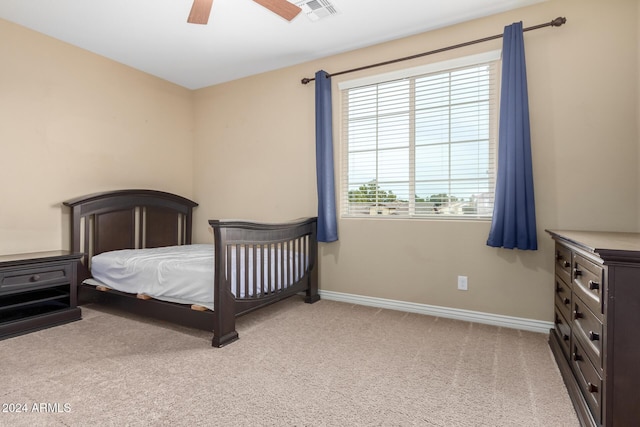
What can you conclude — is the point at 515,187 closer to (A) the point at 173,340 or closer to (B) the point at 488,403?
(B) the point at 488,403

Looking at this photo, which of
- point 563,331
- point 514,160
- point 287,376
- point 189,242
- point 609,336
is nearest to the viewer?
point 609,336

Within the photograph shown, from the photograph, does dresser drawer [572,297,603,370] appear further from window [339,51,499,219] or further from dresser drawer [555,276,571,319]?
window [339,51,499,219]

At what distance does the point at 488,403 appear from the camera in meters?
1.64

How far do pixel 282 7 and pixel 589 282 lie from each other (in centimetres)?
243

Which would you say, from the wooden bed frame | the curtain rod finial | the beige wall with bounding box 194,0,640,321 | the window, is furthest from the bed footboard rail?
the curtain rod finial

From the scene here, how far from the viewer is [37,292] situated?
9.64 feet

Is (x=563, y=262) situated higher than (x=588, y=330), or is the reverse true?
(x=563, y=262)

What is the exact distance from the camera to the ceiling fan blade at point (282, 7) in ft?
7.43

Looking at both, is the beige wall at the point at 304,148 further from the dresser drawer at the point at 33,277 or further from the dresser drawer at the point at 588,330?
the dresser drawer at the point at 588,330

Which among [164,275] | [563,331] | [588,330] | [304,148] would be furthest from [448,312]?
[164,275]

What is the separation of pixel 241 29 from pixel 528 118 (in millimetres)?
2471

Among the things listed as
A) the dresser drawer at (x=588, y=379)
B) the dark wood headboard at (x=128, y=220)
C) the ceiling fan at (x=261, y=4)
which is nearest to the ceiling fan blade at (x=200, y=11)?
the ceiling fan at (x=261, y=4)

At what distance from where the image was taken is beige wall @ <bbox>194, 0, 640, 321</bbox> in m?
2.39

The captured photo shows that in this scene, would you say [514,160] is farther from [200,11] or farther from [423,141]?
[200,11]
